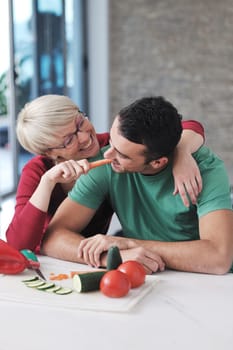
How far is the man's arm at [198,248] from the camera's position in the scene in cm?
140

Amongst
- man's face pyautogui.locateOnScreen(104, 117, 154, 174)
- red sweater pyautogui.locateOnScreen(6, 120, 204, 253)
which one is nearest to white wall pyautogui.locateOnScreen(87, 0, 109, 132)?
red sweater pyautogui.locateOnScreen(6, 120, 204, 253)

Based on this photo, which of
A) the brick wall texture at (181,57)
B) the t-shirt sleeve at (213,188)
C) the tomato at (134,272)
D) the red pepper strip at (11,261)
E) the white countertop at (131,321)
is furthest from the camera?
the brick wall texture at (181,57)

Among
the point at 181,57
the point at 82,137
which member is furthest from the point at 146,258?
the point at 181,57

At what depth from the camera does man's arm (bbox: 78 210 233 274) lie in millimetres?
1398

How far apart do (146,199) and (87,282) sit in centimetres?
48

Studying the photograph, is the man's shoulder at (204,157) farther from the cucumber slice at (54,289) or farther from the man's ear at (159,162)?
the cucumber slice at (54,289)

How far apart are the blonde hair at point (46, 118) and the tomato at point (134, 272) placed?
0.58 meters

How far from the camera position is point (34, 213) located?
5.27ft

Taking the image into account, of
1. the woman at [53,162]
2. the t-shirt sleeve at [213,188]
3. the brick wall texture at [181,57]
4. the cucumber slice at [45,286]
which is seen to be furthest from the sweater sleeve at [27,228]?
the brick wall texture at [181,57]

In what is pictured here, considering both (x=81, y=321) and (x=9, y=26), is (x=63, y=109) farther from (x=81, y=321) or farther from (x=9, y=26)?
(x=9, y=26)

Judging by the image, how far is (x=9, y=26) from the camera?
4.29 m

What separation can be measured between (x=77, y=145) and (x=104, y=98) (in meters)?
4.16

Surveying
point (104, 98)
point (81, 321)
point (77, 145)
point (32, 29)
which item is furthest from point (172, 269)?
point (104, 98)

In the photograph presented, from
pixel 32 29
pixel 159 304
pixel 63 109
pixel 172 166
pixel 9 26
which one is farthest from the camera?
pixel 32 29
